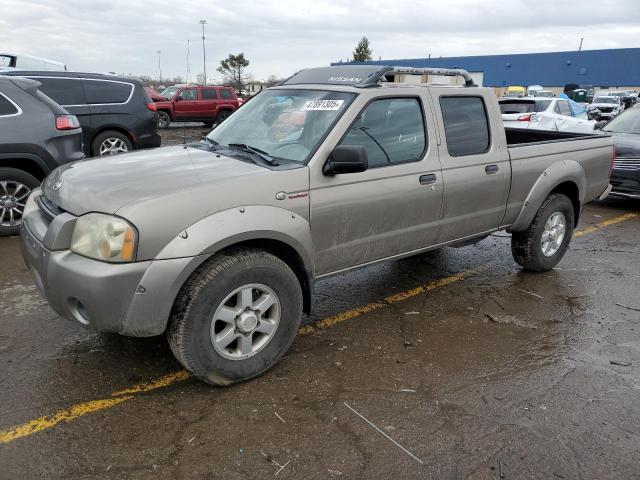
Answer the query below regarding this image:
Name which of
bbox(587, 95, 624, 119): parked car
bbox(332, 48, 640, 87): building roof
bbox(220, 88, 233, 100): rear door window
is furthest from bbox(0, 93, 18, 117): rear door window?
bbox(332, 48, 640, 87): building roof

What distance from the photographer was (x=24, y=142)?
584cm

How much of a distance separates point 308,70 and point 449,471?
3.27 m

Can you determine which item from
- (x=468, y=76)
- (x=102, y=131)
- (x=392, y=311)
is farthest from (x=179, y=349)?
(x=102, y=131)

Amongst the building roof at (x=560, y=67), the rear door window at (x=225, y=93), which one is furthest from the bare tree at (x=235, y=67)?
the rear door window at (x=225, y=93)

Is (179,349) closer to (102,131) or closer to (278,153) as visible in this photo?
(278,153)

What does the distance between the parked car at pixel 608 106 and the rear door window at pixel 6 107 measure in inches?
984

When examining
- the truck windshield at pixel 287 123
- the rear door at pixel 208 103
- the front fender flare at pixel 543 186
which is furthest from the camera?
the rear door at pixel 208 103

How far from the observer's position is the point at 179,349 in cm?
291

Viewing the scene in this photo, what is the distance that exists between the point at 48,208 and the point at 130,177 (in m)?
0.60

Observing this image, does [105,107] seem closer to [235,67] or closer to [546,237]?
[546,237]

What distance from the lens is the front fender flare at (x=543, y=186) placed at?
491 cm

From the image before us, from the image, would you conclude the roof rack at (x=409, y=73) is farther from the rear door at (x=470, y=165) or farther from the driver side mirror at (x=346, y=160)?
the driver side mirror at (x=346, y=160)

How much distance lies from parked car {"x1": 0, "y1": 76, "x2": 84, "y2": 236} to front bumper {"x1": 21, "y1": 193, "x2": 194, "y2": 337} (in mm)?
3558

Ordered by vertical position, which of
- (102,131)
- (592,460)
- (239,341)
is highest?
(102,131)
